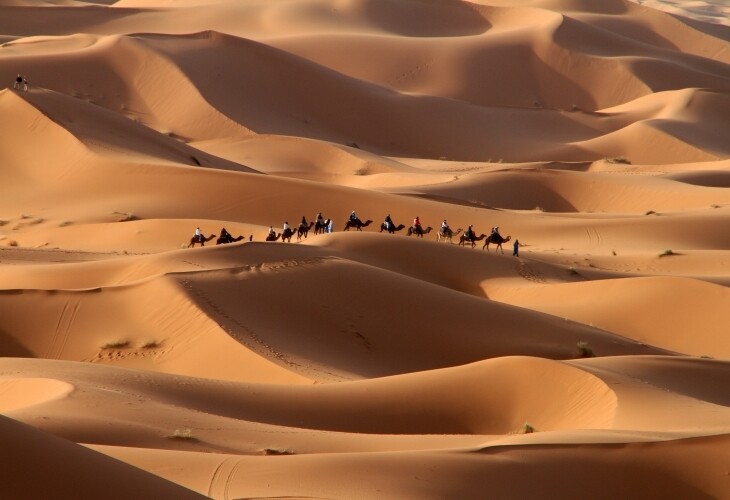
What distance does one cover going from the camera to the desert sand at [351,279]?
38.0 ft

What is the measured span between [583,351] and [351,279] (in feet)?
12.6

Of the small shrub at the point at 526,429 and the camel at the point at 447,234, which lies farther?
the camel at the point at 447,234

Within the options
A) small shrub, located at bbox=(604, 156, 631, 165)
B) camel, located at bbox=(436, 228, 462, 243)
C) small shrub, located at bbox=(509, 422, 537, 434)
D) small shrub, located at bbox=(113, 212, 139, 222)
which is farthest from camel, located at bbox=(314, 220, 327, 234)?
small shrub, located at bbox=(604, 156, 631, 165)

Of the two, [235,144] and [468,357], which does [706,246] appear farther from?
[235,144]

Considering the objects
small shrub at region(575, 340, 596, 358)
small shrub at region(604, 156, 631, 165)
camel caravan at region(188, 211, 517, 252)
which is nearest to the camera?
small shrub at region(575, 340, 596, 358)

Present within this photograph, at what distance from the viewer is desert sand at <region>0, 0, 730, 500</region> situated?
1159 centimetres


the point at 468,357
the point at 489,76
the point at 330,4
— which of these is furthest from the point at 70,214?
the point at 330,4

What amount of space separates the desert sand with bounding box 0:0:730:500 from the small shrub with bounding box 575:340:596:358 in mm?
77

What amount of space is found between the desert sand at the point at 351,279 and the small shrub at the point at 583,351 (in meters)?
0.08

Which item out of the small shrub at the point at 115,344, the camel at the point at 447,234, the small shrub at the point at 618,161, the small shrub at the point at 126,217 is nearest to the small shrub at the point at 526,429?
the small shrub at the point at 115,344

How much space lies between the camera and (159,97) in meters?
47.7

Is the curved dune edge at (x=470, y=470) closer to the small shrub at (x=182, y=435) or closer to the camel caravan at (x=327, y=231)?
the small shrub at (x=182, y=435)

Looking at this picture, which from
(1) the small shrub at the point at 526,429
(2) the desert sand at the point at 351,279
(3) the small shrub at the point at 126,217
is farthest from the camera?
(3) the small shrub at the point at 126,217

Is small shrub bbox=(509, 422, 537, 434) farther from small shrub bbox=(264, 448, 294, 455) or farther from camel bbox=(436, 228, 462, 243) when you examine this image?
camel bbox=(436, 228, 462, 243)
